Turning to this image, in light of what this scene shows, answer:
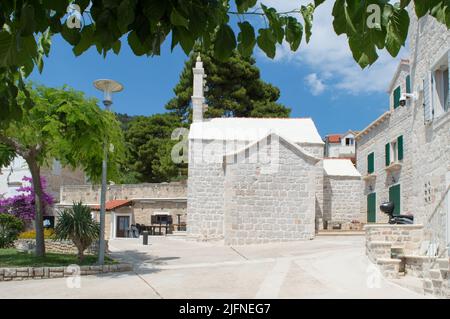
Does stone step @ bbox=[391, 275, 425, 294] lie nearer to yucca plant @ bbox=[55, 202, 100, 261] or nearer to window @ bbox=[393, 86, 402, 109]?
yucca plant @ bbox=[55, 202, 100, 261]

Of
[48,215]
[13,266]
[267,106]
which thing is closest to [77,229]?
[13,266]

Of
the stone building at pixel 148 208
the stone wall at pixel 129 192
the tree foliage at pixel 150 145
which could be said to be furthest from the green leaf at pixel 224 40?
the tree foliage at pixel 150 145

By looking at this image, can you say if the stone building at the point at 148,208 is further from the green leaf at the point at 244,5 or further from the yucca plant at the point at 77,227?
the green leaf at the point at 244,5

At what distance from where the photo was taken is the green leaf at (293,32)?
2895 mm

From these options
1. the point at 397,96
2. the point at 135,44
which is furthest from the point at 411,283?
the point at 397,96

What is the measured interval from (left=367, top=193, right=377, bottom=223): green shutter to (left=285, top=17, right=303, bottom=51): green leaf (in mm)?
24352

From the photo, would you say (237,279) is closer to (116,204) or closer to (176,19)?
(176,19)

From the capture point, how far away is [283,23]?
2877 millimetres

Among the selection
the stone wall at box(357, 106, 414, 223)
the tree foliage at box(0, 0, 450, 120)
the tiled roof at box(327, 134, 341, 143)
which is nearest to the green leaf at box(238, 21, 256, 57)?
the tree foliage at box(0, 0, 450, 120)

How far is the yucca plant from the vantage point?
39.7 feet

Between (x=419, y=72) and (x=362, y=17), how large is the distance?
39.4ft

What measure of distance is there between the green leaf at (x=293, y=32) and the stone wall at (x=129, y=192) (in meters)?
27.8

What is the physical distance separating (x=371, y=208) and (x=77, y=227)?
1896cm

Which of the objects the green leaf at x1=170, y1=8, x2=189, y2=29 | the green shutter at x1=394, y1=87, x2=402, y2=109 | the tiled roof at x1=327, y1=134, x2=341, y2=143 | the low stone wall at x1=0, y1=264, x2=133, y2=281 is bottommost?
the low stone wall at x1=0, y1=264, x2=133, y2=281
